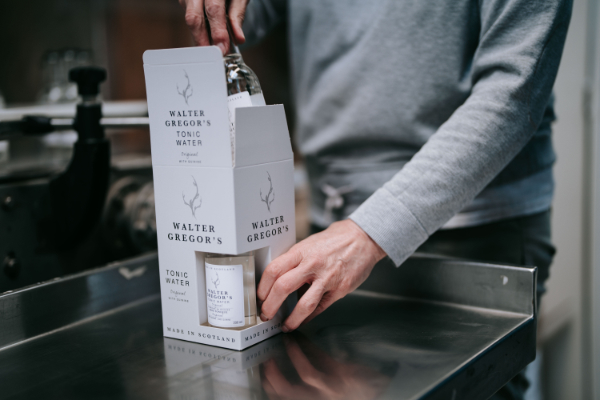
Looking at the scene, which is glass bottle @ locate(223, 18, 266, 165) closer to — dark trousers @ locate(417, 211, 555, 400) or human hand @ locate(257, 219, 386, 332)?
human hand @ locate(257, 219, 386, 332)

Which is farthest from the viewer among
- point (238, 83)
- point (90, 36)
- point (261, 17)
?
point (90, 36)

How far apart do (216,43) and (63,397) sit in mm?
442

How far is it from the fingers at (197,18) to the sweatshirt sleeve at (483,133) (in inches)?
Answer: 12.4

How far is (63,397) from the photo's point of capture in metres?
0.51

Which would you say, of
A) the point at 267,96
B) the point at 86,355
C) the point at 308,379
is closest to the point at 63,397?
the point at 86,355

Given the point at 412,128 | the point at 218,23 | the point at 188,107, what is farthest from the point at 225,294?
the point at 412,128

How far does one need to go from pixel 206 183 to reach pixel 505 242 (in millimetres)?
598

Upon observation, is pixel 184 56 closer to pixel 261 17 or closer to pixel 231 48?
pixel 231 48

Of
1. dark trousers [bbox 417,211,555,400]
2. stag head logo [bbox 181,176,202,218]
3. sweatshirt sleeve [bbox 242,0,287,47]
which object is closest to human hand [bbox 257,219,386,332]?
stag head logo [bbox 181,176,202,218]

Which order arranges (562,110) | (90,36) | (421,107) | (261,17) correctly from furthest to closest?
(90,36)
(562,110)
(261,17)
(421,107)

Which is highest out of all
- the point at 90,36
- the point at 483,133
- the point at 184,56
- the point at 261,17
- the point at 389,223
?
the point at 90,36

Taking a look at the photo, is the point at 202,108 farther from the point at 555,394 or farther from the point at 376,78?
the point at 555,394

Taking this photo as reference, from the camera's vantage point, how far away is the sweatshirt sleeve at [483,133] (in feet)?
2.21

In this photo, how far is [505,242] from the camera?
0.94 metres
